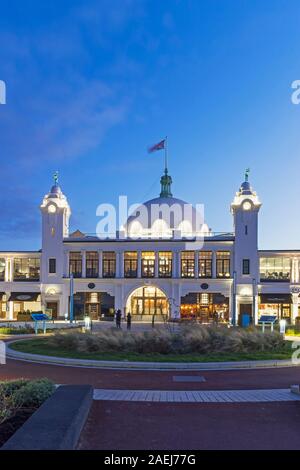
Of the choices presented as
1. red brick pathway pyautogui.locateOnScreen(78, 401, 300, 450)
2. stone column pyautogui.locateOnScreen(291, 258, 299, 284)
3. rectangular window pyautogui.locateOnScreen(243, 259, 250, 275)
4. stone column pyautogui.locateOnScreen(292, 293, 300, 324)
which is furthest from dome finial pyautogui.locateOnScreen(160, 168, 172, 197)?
red brick pathway pyautogui.locateOnScreen(78, 401, 300, 450)

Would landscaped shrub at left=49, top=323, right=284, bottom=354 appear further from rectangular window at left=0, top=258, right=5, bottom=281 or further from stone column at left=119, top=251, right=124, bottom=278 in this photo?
rectangular window at left=0, top=258, right=5, bottom=281

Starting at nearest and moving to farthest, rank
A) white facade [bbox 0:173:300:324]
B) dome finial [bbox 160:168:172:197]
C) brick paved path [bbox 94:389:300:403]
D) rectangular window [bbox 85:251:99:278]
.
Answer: brick paved path [bbox 94:389:300:403] < white facade [bbox 0:173:300:324] < rectangular window [bbox 85:251:99:278] < dome finial [bbox 160:168:172:197]

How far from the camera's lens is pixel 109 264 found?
194 ft

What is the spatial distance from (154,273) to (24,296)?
16.8 meters

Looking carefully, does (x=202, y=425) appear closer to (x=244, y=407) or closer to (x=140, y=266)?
(x=244, y=407)

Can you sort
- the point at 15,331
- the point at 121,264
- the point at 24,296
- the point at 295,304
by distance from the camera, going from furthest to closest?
the point at 121,264, the point at 24,296, the point at 295,304, the point at 15,331

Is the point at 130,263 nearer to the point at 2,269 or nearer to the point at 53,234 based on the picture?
the point at 53,234

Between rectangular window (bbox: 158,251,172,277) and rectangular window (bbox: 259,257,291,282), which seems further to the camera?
rectangular window (bbox: 158,251,172,277)

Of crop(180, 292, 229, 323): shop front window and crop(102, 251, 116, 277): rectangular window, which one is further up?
crop(102, 251, 116, 277): rectangular window

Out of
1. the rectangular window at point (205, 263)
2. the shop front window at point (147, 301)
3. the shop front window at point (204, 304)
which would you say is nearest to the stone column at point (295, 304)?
the shop front window at point (204, 304)

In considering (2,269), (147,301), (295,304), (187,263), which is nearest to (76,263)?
(2,269)

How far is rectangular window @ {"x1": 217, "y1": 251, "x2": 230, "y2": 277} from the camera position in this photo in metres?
56.9

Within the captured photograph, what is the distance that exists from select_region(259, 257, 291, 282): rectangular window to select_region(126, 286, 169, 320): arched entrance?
12623mm

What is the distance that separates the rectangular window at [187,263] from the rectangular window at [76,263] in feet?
43.3
